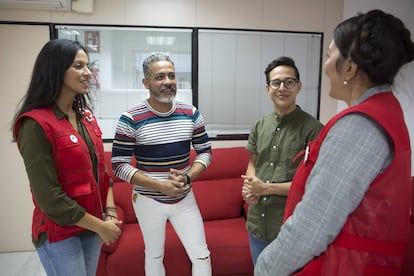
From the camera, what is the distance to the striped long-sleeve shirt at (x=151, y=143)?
1757mm

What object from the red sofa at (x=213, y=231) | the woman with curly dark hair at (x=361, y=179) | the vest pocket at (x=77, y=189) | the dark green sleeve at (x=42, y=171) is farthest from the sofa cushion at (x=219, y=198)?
the woman with curly dark hair at (x=361, y=179)

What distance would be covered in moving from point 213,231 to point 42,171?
161 cm

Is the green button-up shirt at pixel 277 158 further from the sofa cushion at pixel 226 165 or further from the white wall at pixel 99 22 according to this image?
the white wall at pixel 99 22

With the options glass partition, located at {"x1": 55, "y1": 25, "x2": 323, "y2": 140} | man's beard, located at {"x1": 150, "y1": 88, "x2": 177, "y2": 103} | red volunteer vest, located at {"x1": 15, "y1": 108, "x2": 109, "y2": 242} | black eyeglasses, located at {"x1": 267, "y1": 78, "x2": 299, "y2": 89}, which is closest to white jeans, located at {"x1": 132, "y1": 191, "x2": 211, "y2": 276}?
red volunteer vest, located at {"x1": 15, "y1": 108, "x2": 109, "y2": 242}

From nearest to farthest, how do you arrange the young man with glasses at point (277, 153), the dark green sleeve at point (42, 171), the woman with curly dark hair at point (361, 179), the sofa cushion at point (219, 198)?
the woman with curly dark hair at point (361, 179) → the dark green sleeve at point (42, 171) → the young man with glasses at point (277, 153) → the sofa cushion at point (219, 198)

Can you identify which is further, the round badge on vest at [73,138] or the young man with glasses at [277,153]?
the young man with glasses at [277,153]

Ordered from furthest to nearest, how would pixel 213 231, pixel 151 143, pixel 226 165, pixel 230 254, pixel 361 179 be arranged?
1. pixel 226 165
2. pixel 213 231
3. pixel 230 254
4. pixel 151 143
5. pixel 361 179

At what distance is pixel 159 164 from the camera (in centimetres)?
179

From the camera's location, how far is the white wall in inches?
111

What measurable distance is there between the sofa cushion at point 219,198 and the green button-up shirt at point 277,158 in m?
1.09

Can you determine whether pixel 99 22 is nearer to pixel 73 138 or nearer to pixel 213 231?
pixel 73 138

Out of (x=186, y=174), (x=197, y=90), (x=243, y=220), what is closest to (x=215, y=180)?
(x=243, y=220)

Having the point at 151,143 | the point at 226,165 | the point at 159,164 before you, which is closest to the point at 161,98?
the point at 151,143

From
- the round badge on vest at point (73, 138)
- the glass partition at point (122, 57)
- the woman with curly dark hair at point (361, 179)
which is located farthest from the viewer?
the glass partition at point (122, 57)
